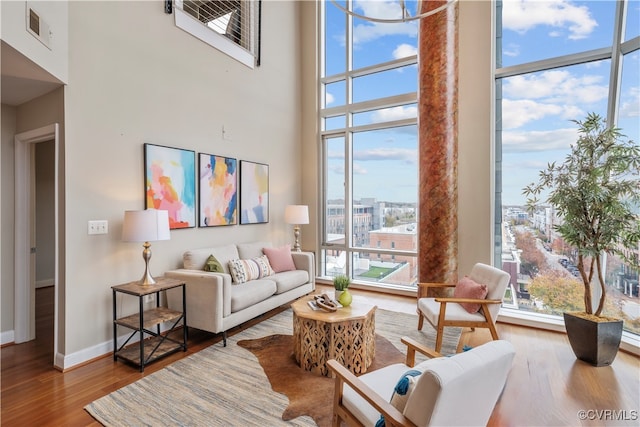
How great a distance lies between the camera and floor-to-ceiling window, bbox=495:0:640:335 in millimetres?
3215

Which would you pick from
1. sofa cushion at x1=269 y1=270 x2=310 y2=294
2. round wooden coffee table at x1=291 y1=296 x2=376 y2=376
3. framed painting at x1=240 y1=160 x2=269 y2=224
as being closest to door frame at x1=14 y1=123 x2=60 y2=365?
framed painting at x1=240 y1=160 x2=269 y2=224

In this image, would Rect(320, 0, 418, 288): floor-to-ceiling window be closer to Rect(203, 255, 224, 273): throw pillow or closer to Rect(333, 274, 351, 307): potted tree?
Rect(333, 274, 351, 307): potted tree

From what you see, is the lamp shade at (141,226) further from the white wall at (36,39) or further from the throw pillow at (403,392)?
the throw pillow at (403,392)

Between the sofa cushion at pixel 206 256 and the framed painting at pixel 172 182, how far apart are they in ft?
1.19

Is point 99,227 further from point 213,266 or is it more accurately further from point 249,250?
point 249,250

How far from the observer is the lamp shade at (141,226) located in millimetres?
2836

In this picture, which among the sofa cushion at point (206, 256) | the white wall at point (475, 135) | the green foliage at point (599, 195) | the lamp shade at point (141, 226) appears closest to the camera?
the green foliage at point (599, 195)

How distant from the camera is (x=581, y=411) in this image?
2.17m

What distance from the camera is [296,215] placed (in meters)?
5.10

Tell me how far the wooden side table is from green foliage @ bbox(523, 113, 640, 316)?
12.2 feet

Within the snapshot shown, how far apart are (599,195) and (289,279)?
3.28 m

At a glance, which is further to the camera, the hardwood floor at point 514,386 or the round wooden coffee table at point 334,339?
the round wooden coffee table at point 334,339

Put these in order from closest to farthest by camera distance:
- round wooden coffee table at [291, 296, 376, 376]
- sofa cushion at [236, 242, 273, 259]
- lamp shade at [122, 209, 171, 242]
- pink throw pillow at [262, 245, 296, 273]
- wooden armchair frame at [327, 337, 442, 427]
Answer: wooden armchair frame at [327, 337, 442, 427] < round wooden coffee table at [291, 296, 376, 376] < lamp shade at [122, 209, 171, 242] < sofa cushion at [236, 242, 273, 259] < pink throw pillow at [262, 245, 296, 273]

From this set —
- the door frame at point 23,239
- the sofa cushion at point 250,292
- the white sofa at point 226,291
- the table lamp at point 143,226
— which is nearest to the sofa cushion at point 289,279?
the white sofa at point 226,291
